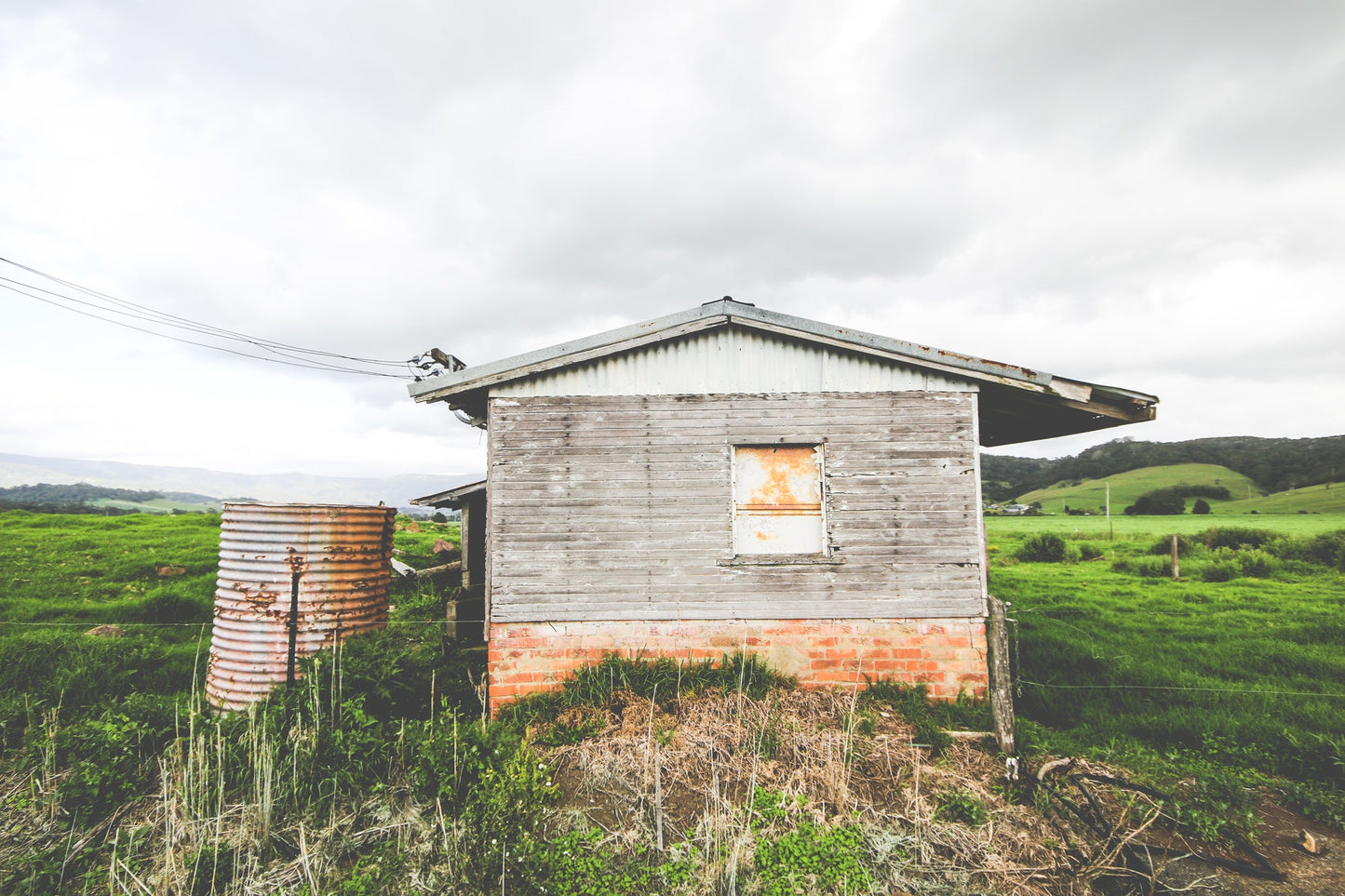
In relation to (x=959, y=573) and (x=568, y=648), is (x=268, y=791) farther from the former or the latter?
(x=959, y=573)

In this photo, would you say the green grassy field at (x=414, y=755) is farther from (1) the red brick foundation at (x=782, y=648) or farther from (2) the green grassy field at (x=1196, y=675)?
(1) the red brick foundation at (x=782, y=648)

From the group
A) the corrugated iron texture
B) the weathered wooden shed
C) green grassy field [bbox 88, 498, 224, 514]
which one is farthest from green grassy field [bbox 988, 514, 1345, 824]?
green grassy field [bbox 88, 498, 224, 514]

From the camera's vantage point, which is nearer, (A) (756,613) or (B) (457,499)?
(A) (756,613)

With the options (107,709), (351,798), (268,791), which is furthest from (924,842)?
(107,709)

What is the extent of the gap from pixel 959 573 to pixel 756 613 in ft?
7.44

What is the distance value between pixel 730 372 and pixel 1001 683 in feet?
13.3

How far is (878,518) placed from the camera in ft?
21.0

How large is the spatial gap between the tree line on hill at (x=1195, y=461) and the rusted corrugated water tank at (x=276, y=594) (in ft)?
306

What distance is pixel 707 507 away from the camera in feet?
21.2

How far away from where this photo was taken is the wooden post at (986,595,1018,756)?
5145 millimetres

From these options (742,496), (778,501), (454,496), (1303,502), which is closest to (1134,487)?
(1303,502)

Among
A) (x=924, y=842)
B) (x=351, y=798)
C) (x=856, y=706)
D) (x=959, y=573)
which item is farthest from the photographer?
(x=959, y=573)

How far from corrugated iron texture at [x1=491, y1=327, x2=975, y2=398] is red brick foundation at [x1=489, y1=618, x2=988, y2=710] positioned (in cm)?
261

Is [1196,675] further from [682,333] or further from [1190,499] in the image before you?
[1190,499]
